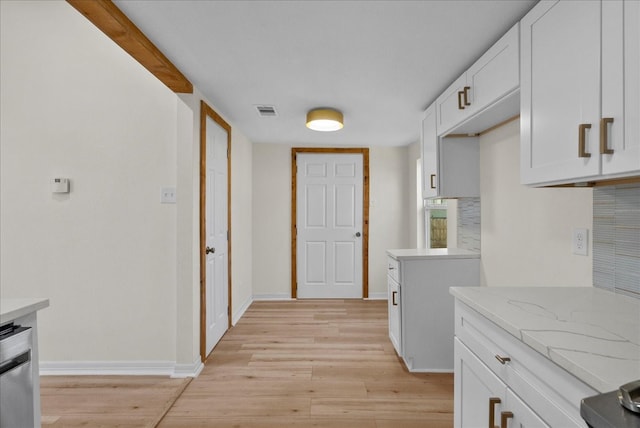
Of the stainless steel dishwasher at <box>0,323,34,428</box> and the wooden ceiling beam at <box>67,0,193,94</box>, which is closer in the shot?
the stainless steel dishwasher at <box>0,323,34,428</box>

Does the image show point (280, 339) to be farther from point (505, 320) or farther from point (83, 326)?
point (505, 320)

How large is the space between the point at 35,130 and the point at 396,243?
4062 millimetres

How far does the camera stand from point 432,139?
9.17 ft

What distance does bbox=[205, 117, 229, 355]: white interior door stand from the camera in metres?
2.91

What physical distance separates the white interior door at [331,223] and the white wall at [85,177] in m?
2.36

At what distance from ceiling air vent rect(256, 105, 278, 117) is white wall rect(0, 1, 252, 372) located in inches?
26.7

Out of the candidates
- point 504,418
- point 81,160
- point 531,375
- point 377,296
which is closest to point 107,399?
point 81,160

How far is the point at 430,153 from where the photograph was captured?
2.83 m

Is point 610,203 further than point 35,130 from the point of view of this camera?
No

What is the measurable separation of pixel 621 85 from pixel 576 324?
2.48 ft

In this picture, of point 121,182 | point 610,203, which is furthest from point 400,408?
point 121,182

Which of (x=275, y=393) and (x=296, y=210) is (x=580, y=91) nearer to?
(x=275, y=393)

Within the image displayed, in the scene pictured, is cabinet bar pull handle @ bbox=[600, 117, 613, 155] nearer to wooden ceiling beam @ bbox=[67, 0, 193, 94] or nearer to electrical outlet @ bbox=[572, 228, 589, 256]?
electrical outlet @ bbox=[572, 228, 589, 256]

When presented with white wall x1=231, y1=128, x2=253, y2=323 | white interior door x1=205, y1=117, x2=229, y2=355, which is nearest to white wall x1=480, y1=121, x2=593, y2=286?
white interior door x1=205, y1=117, x2=229, y2=355
